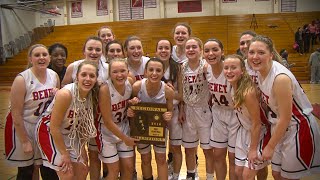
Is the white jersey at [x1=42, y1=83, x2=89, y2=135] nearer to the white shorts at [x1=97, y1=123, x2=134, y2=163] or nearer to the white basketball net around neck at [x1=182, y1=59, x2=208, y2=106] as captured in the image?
the white shorts at [x1=97, y1=123, x2=134, y2=163]

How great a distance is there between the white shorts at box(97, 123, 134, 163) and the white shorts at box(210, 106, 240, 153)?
3.09 ft

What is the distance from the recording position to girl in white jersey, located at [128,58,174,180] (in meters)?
3.21

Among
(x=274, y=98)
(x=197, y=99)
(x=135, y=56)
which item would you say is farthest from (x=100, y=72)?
(x=274, y=98)

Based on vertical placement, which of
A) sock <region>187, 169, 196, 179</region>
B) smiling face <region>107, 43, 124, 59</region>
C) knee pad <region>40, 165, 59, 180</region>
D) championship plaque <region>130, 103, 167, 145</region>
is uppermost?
smiling face <region>107, 43, 124, 59</region>

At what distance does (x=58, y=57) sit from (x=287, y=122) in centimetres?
249

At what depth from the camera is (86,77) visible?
2.78 metres

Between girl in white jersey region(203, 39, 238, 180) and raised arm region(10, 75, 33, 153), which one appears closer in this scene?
raised arm region(10, 75, 33, 153)

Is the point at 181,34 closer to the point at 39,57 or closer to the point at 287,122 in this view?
the point at 39,57

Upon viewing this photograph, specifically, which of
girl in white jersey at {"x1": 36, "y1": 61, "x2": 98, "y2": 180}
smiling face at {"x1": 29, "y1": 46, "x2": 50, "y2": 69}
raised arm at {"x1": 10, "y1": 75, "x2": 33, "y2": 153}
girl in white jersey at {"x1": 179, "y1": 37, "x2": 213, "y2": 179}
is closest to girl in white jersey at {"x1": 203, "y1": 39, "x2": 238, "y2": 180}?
girl in white jersey at {"x1": 179, "y1": 37, "x2": 213, "y2": 179}

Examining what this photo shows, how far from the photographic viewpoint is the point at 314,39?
14.6m

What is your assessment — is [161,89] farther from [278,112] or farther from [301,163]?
[301,163]

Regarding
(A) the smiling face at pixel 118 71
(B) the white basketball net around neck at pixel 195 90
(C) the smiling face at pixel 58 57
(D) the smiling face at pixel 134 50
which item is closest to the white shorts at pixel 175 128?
(B) the white basketball net around neck at pixel 195 90

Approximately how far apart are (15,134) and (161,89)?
5.07 feet

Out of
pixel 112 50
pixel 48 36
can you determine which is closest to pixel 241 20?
pixel 48 36
